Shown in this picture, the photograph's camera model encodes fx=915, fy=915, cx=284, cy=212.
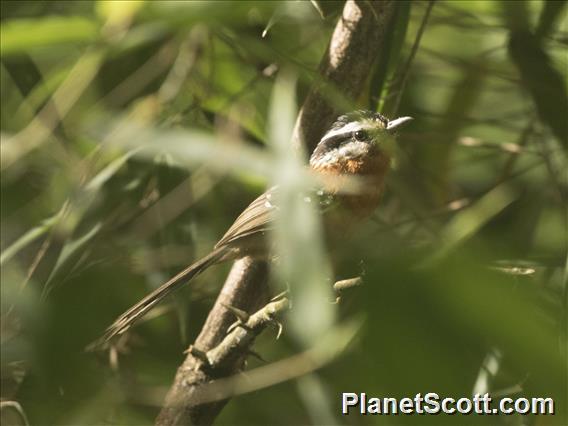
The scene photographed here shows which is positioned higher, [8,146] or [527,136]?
[8,146]

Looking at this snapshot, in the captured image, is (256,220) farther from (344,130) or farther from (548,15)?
(548,15)

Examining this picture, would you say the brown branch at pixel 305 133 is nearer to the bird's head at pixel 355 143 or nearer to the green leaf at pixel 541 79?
the bird's head at pixel 355 143

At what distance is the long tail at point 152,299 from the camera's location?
1499 mm

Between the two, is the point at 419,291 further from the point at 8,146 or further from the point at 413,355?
the point at 8,146

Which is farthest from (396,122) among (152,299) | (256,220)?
(152,299)

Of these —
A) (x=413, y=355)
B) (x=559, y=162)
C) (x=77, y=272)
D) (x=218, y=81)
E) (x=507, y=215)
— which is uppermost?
(x=413, y=355)

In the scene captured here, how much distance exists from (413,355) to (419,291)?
5 cm

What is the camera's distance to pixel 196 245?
1965mm

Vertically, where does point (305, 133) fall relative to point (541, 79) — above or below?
above

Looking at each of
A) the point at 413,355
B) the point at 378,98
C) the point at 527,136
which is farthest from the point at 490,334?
the point at 527,136

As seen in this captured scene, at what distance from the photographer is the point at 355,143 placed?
1.76 metres

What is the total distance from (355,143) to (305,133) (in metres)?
0.12

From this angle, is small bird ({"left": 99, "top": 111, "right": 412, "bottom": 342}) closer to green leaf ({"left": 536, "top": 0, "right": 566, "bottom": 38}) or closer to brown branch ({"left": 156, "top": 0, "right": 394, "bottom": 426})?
brown branch ({"left": 156, "top": 0, "right": 394, "bottom": 426})

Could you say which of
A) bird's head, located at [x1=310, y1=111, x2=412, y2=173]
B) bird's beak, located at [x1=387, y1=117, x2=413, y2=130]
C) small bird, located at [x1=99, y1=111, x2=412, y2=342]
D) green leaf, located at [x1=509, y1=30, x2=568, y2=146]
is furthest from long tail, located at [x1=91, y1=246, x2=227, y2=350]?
green leaf, located at [x1=509, y1=30, x2=568, y2=146]
